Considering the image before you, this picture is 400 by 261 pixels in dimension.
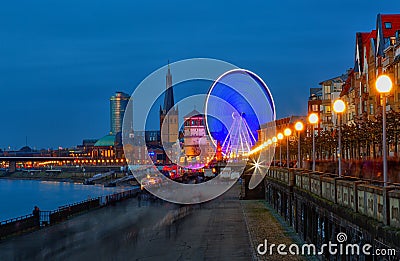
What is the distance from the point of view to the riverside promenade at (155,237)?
37344 mm

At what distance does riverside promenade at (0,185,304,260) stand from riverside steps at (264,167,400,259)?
125 inches

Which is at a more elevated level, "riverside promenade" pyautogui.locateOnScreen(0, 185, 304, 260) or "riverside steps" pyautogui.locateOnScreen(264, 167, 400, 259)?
"riverside steps" pyautogui.locateOnScreen(264, 167, 400, 259)

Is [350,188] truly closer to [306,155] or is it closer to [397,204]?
[397,204]

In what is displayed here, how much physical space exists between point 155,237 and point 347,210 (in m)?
28.1

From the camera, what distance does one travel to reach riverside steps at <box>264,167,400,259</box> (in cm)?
1452

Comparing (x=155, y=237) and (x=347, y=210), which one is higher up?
(x=347, y=210)

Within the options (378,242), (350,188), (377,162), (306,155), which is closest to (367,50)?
(306,155)

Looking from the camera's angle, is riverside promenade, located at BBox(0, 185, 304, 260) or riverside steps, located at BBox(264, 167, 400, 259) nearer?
riverside steps, located at BBox(264, 167, 400, 259)

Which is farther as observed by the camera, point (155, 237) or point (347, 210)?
point (155, 237)

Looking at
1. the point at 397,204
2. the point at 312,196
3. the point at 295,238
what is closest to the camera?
the point at 397,204

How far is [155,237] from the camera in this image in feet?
150

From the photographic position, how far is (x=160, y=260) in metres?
35.1

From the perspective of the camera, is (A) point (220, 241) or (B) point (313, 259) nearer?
(B) point (313, 259)

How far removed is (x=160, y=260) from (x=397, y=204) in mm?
23036
